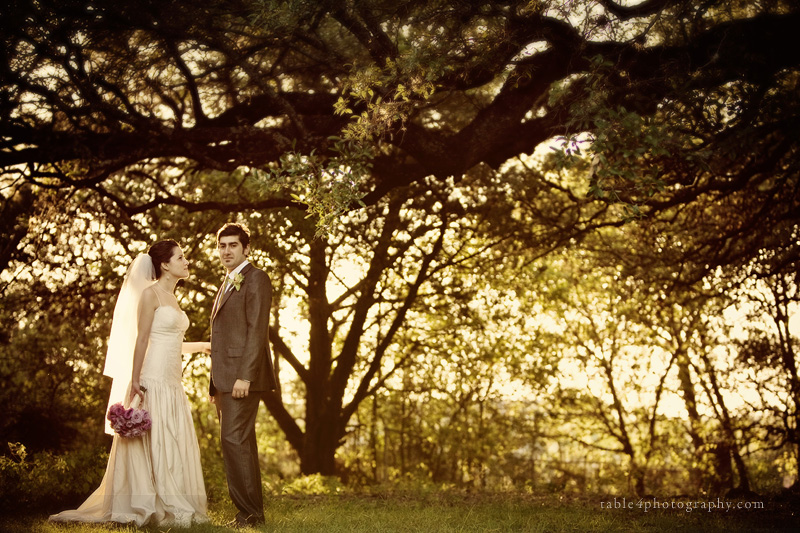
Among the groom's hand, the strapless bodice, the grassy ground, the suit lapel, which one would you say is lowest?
the grassy ground

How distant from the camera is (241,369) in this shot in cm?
562

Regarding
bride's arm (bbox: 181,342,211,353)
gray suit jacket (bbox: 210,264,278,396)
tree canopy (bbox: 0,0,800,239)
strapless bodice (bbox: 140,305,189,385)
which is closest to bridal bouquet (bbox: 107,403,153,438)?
strapless bodice (bbox: 140,305,189,385)

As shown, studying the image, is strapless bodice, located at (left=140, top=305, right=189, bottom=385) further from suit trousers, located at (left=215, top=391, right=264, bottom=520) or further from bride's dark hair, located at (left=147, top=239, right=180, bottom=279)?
suit trousers, located at (left=215, top=391, right=264, bottom=520)

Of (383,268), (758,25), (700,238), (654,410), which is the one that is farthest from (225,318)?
(654,410)

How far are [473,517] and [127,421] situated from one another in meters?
3.06

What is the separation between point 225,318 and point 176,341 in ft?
2.04

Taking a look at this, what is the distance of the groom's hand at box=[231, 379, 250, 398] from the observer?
5.54m

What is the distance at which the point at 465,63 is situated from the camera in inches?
259

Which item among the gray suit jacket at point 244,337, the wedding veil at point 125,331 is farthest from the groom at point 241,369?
the wedding veil at point 125,331

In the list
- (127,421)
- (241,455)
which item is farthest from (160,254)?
(241,455)

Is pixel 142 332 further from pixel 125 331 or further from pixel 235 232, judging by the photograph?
pixel 235 232

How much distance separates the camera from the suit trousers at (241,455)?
219 inches

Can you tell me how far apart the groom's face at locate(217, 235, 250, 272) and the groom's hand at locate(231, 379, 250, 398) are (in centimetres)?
97

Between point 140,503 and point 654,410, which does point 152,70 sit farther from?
point 654,410
